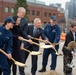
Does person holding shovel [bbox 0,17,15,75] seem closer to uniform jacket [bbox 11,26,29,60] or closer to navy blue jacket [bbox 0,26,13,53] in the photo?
navy blue jacket [bbox 0,26,13,53]

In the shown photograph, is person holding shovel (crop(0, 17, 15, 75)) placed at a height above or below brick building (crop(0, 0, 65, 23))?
above

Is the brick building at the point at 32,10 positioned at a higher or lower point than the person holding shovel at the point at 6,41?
lower

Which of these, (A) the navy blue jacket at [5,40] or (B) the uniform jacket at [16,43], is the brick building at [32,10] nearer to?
(B) the uniform jacket at [16,43]

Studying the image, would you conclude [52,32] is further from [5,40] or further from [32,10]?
[32,10]

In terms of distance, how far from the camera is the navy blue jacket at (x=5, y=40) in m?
6.89

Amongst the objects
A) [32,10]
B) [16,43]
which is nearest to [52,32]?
[16,43]

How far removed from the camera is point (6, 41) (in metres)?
6.97

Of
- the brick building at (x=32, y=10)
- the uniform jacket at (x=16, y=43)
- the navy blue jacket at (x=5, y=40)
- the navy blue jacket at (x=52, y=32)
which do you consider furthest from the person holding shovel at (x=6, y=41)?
the brick building at (x=32, y=10)

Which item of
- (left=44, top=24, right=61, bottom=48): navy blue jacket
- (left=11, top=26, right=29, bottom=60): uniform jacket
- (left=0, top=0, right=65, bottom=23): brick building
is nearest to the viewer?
(left=11, top=26, right=29, bottom=60): uniform jacket

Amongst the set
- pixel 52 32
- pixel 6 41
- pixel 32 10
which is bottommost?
pixel 32 10

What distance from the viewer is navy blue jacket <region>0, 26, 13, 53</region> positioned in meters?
6.89

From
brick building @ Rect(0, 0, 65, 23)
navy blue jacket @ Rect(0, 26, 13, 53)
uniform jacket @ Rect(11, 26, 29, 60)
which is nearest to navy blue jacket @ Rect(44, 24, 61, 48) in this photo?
uniform jacket @ Rect(11, 26, 29, 60)

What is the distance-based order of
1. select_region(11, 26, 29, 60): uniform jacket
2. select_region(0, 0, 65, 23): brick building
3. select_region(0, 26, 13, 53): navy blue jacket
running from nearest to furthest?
select_region(0, 26, 13, 53): navy blue jacket < select_region(11, 26, 29, 60): uniform jacket < select_region(0, 0, 65, 23): brick building

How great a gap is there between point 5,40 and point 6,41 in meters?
0.05
